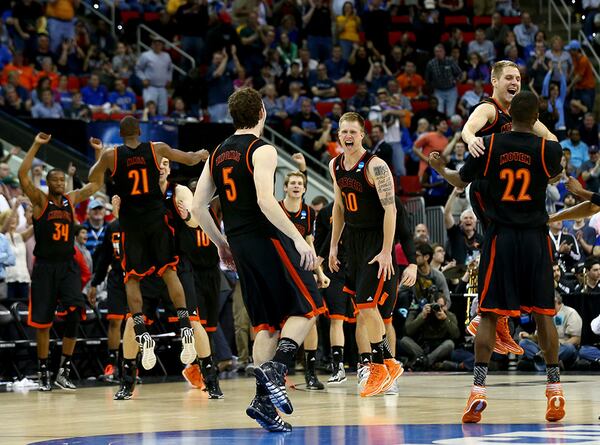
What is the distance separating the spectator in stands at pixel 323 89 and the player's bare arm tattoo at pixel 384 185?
39.7 ft

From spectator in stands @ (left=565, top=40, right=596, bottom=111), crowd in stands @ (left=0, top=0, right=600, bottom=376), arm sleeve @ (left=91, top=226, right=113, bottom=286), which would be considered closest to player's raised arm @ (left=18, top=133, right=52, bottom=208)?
arm sleeve @ (left=91, top=226, right=113, bottom=286)

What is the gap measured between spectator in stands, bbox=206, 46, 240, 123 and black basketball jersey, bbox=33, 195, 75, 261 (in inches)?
311

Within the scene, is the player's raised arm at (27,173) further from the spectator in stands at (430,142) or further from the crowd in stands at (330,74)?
the spectator in stands at (430,142)

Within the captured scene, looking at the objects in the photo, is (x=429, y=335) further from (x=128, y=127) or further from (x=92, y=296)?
(x=128, y=127)

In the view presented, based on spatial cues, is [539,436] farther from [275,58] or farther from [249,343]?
[275,58]

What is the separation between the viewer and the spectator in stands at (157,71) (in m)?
22.4

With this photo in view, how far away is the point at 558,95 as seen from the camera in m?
23.1

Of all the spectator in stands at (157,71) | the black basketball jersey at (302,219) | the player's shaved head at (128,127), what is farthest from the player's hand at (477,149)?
the spectator in stands at (157,71)

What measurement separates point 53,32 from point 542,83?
30.5 ft

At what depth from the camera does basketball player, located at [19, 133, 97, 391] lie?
14.2 meters

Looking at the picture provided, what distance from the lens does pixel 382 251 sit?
11.4 m

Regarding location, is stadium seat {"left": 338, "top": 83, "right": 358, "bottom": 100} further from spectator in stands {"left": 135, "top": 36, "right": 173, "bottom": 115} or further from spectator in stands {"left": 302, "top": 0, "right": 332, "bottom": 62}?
spectator in stands {"left": 135, "top": 36, "right": 173, "bottom": 115}

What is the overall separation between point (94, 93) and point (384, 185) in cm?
1105

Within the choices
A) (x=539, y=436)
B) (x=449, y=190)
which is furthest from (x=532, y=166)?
(x=449, y=190)
